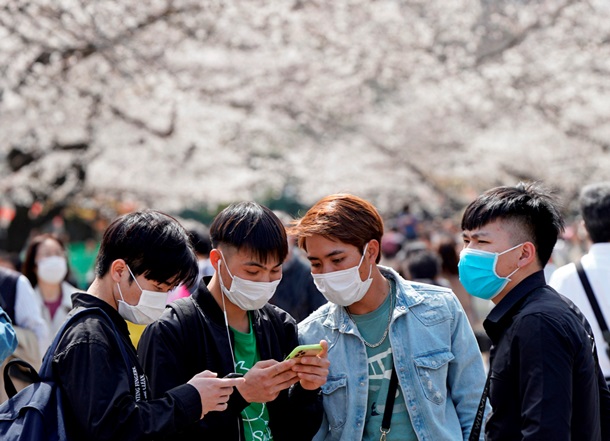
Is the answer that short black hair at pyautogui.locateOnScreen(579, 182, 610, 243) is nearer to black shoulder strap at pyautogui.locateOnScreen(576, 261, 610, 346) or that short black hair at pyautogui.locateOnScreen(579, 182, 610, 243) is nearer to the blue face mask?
black shoulder strap at pyautogui.locateOnScreen(576, 261, 610, 346)

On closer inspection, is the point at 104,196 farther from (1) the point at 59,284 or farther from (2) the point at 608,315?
(2) the point at 608,315

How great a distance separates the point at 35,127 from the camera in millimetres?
11492

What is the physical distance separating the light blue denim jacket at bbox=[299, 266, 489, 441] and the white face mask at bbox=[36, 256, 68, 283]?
10.9ft

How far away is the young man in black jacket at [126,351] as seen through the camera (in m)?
2.28

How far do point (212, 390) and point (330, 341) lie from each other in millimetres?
720

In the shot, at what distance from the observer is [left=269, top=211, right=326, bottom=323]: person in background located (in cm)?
554

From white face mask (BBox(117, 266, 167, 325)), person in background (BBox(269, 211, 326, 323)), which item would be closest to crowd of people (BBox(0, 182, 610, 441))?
white face mask (BBox(117, 266, 167, 325))

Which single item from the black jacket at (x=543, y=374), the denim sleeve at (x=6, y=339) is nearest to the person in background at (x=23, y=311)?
the denim sleeve at (x=6, y=339)

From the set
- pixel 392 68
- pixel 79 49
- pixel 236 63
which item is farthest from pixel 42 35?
pixel 392 68

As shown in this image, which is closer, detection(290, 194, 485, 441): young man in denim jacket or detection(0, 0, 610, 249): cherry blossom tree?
detection(290, 194, 485, 441): young man in denim jacket

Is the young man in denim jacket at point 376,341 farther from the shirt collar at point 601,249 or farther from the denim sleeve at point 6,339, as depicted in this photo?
the denim sleeve at point 6,339

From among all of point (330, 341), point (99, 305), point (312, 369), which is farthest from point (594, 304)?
point (99, 305)

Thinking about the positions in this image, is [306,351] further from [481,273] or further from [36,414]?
[36,414]

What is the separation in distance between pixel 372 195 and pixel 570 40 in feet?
22.8
